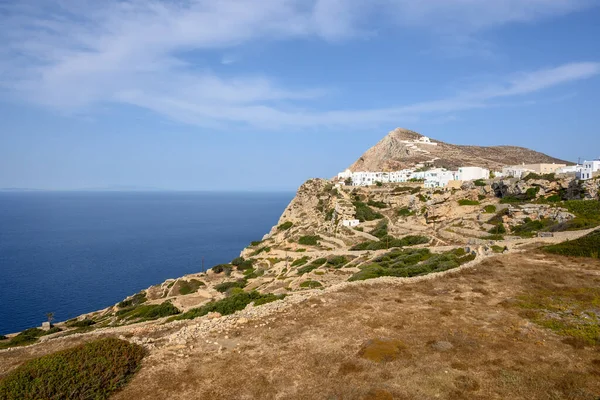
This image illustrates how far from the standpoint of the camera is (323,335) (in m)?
13.5

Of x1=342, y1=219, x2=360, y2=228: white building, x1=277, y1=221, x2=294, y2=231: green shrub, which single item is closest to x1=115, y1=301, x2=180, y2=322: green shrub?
x1=342, y1=219, x2=360, y2=228: white building

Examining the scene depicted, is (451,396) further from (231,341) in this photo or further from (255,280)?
(255,280)

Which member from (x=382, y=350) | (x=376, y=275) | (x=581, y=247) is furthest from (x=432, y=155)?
(x=382, y=350)

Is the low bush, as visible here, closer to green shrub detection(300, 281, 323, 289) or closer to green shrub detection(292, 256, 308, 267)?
green shrub detection(292, 256, 308, 267)

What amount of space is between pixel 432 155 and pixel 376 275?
103082 mm

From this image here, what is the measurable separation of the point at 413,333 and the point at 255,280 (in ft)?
109

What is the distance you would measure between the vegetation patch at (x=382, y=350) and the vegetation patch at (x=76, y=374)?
7.46m

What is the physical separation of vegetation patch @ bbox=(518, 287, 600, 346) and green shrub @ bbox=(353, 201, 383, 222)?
46.3 metres

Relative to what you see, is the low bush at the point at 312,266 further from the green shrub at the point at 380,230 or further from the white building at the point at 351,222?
the white building at the point at 351,222

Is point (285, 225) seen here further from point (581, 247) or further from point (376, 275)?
point (581, 247)

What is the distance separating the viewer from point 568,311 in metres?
15.0

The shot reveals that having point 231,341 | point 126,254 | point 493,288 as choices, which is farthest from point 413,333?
point 126,254

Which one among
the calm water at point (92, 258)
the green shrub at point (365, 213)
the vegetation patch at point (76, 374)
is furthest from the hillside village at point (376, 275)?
the calm water at point (92, 258)

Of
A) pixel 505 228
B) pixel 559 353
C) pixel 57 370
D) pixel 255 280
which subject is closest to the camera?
pixel 57 370
